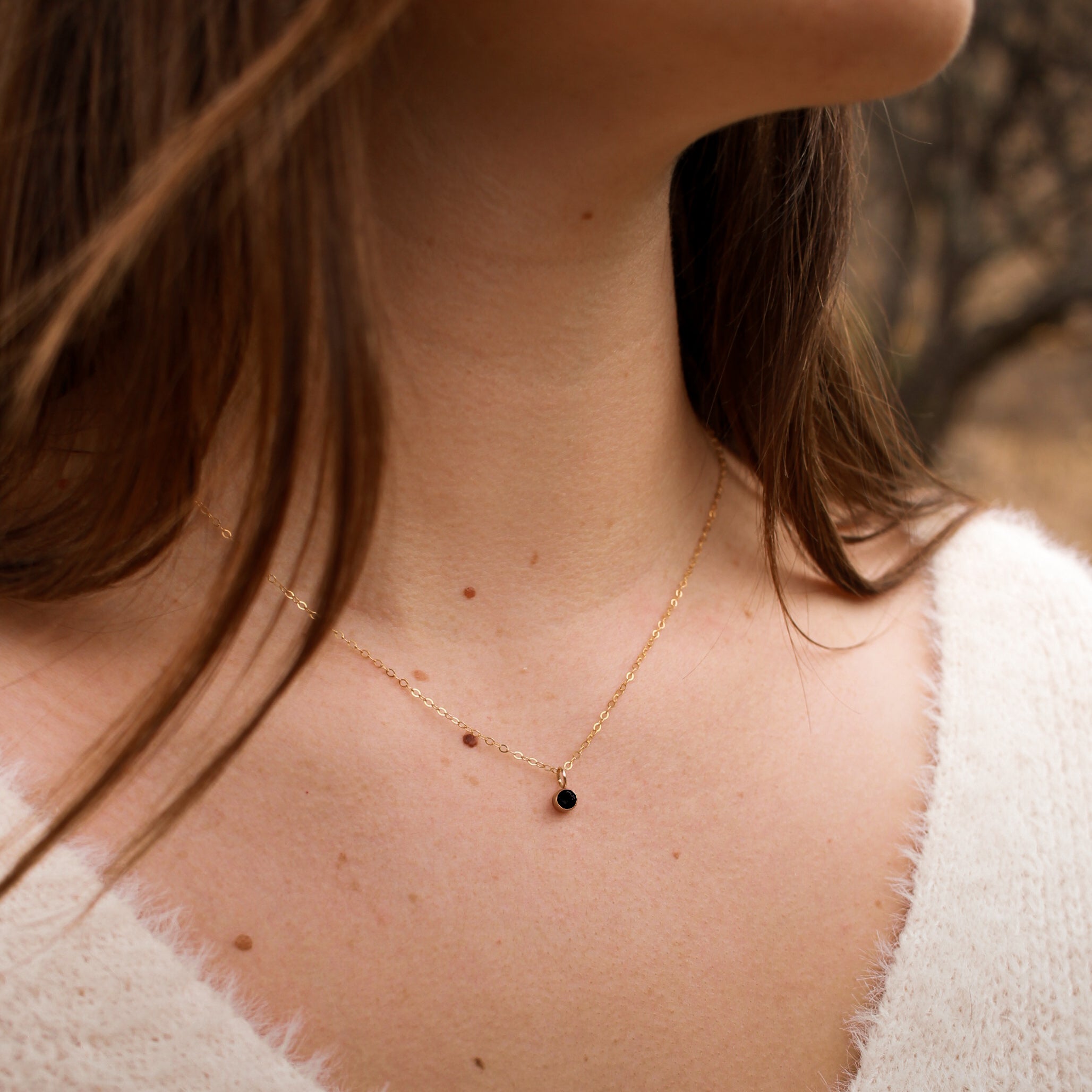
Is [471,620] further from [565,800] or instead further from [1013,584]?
[1013,584]

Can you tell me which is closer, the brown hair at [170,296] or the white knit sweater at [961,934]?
the brown hair at [170,296]

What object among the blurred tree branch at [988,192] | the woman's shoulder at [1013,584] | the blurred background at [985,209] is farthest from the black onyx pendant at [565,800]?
the blurred tree branch at [988,192]

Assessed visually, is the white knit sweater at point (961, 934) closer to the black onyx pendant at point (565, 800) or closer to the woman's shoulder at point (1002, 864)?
the woman's shoulder at point (1002, 864)

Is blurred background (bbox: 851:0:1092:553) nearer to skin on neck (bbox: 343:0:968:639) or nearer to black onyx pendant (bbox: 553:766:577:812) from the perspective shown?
skin on neck (bbox: 343:0:968:639)

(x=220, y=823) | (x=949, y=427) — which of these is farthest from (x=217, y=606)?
(x=949, y=427)

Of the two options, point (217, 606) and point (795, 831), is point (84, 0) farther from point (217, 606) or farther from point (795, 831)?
point (795, 831)

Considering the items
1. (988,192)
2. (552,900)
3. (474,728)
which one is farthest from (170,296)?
(988,192)
